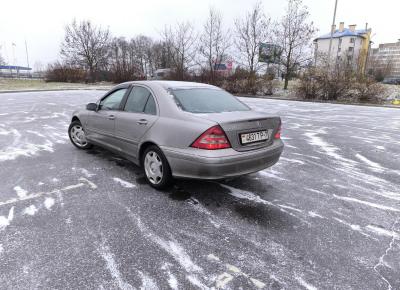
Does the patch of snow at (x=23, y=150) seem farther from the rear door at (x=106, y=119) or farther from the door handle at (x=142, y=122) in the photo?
the door handle at (x=142, y=122)

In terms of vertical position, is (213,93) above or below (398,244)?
above

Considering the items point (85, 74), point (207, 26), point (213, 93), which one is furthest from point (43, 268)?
point (85, 74)

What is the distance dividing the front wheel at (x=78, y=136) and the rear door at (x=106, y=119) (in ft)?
1.58

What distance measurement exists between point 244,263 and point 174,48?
30.9 meters

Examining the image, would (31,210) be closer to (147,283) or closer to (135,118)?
(135,118)

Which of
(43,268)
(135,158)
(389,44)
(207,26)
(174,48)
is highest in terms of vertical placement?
(389,44)

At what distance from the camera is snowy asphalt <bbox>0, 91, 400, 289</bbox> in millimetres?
2270

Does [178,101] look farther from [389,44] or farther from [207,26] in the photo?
[389,44]

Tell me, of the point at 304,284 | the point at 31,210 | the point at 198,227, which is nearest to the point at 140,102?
the point at 31,210

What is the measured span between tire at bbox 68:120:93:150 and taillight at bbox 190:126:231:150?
11.1 ft

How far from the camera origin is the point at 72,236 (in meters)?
2.77

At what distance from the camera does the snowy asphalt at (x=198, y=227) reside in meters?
2.27

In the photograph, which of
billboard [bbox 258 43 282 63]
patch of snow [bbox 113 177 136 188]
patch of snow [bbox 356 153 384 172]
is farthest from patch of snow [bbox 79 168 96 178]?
billboard [bbox 258 43 282 63]

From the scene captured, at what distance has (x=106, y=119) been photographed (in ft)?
15.6
